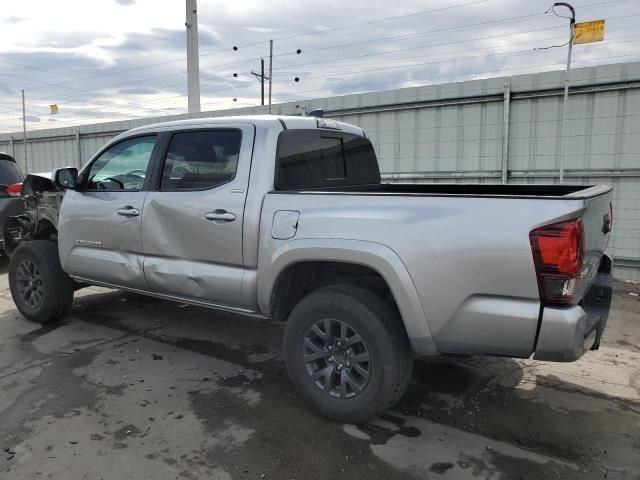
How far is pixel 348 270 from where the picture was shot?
325 cm

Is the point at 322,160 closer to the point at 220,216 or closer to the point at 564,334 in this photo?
the point at 220,216

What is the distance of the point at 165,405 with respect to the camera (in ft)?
11.2

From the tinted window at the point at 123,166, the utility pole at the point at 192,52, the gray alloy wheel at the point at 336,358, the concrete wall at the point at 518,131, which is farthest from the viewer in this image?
the utility pole at the point at 192,52

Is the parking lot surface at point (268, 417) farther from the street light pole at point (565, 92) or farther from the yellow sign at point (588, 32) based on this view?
the yellow sign at point (588, 32)

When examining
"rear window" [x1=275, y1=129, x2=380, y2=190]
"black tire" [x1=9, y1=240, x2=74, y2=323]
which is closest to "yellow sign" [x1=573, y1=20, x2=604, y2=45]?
"rear window" [x1=275, y1=129, x2=380, y2=190]

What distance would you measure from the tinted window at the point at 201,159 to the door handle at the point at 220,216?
227 mm

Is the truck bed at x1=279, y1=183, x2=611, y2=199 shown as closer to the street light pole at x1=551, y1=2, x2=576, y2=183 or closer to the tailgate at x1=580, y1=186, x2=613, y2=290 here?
the tailgate at x1=580, y1=186, x2=613, y2=290

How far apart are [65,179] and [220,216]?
202cm

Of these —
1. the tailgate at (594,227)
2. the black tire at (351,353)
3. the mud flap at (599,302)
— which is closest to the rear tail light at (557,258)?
the tailgate at (594,227)

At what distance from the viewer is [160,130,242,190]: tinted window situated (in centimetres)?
367

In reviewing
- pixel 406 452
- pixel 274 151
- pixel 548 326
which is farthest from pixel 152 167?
pixel 548 326

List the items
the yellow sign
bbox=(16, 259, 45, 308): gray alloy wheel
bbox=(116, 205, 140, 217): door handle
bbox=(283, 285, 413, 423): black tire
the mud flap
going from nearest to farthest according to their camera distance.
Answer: the mud flap < bbox=(283, 285, 413, 423): black tire < bbox=(116, 205, 140, 217): door handle < bbox=(16, 259, 45, 308): gray alloy wheel < the yellow sign

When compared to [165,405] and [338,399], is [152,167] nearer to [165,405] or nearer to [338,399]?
[165,405]

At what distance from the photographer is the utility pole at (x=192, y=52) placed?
17.8m
